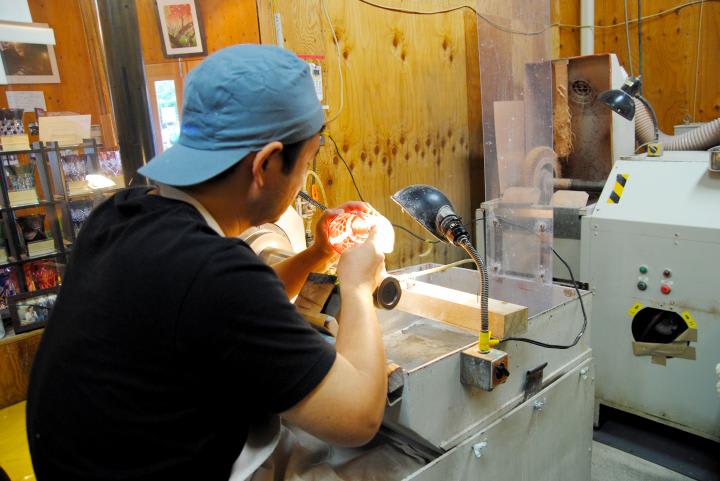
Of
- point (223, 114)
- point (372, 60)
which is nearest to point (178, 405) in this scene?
point (223, 114)

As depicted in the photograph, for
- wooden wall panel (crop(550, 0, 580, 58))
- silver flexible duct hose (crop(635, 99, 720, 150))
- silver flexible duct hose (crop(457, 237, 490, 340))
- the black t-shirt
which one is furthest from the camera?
wooden wall panel (crop(550, 0, 580, 58))

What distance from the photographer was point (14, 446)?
1.79 meters

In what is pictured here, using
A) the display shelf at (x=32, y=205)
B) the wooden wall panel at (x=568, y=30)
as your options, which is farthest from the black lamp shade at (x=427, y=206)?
the wooden wall panel at (x=568, y=30)

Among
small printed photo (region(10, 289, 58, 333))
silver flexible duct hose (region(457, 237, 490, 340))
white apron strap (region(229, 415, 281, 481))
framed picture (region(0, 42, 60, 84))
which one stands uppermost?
framed picture (region(0, 42, 60, 84))

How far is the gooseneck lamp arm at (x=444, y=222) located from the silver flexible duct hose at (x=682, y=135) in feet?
5.86

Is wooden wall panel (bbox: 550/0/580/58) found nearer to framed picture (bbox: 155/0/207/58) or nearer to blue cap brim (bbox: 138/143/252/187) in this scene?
framed picture (bbox: 155/0/207/58)

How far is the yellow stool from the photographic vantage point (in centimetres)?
165

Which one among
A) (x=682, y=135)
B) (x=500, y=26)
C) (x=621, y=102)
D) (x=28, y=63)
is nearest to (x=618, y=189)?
(x=621, y=102)

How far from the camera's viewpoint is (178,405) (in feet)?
2.44

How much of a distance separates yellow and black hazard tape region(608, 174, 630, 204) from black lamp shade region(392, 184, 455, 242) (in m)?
1.36

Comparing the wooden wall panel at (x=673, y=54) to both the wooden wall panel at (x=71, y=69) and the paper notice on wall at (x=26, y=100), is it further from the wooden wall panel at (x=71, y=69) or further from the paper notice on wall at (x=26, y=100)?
the paper notice on wall at (x=26, y=100)

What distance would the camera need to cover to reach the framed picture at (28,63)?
91.7 inches

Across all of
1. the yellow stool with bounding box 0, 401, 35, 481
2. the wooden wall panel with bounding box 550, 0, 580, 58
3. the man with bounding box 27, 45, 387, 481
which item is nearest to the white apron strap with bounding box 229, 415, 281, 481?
the man with bounding box 27, 45, 387, 481

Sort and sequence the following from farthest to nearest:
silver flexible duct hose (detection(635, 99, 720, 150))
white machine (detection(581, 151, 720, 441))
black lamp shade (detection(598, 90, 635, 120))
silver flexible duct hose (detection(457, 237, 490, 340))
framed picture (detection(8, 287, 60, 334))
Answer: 1. silver flexible duct hose (detection(635, 99, 720, 150))
2. framed picture (detection(8, 287, 60, 334))
3. black lamp shade (detection(598, 90, 635, 120))
4. white machine (detection(581, 151, 720, 441))
5. silver flexible duct hose (detection(457, 237, 490, 340))
